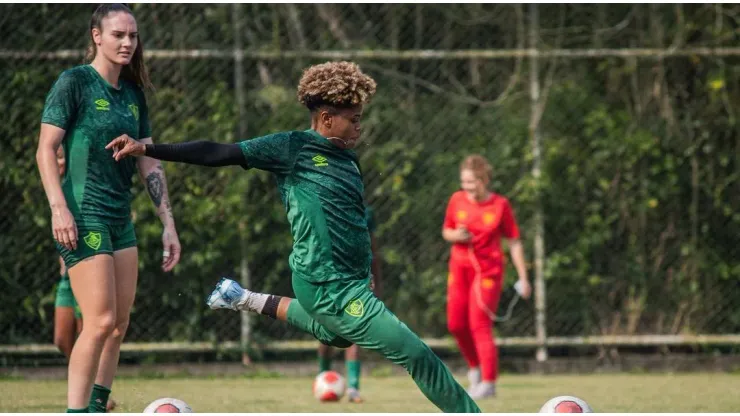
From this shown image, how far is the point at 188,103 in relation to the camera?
10703 millimetres

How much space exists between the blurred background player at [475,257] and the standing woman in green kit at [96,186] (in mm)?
4009

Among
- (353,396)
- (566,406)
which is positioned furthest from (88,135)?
(353,396)

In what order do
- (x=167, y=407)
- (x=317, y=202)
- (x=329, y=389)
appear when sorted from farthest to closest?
1. (x=329, y=389)
2. (x=167, y=407)
3. (x=317, y=202)

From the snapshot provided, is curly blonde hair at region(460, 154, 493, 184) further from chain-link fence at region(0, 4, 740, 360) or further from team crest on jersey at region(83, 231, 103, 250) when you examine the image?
team crest on jersey at region(83, 231, 103, 250)

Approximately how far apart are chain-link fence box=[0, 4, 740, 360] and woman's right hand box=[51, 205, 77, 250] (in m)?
5.22

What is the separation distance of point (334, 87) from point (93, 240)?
1344 millimetres

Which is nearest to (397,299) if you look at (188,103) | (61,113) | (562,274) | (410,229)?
(410,229)

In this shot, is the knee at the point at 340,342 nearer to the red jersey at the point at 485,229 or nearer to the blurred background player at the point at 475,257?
the blurred background player at the point at 475,257

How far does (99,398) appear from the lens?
5.83 metres

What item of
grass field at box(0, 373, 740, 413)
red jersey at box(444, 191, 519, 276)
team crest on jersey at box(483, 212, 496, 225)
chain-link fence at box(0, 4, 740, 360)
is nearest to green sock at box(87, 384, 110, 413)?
grass field at box(0, 373, 740, 413)

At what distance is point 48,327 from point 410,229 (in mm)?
3261

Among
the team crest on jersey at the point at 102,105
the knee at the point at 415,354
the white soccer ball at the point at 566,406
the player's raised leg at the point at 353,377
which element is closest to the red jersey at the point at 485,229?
the player's raised leg at the point at 353,377

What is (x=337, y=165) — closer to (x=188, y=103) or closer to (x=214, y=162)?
(x=214, y=162)

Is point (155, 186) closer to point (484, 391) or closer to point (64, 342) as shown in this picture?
point (64, 342)
